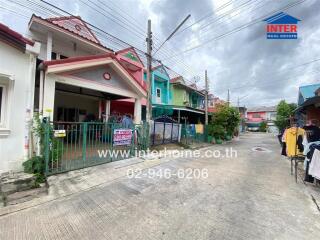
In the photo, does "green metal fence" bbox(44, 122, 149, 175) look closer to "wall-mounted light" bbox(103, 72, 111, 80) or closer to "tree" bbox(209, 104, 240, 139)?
"wall-mounted light" bbox(103, 72, 111, 80)

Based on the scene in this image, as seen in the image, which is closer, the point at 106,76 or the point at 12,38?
the point at 12,38

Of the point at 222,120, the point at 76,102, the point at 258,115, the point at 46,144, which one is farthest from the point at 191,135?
the point at 258,115

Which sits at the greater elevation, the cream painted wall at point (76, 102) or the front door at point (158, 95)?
the front door at point (158, 95)

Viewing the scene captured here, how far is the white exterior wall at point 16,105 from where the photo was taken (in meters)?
5.14

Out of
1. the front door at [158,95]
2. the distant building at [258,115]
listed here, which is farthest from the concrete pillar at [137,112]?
the distant building at [258,115]

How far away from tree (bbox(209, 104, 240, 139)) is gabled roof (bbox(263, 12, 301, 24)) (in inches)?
390

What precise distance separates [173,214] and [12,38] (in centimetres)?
638

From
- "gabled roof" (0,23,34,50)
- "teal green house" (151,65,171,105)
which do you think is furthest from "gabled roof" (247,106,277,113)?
→ "gabled roof" (0,23,34,50)

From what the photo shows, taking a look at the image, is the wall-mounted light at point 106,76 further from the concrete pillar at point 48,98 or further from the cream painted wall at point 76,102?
the cream painted wall at point 76,102

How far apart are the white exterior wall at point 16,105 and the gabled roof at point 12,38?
16cm

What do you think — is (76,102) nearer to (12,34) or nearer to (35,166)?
(12,34)

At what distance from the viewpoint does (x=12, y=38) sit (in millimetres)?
5148

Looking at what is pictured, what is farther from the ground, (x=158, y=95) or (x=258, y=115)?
(x=258, y=115)

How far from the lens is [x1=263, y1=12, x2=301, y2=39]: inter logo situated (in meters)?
8.80
